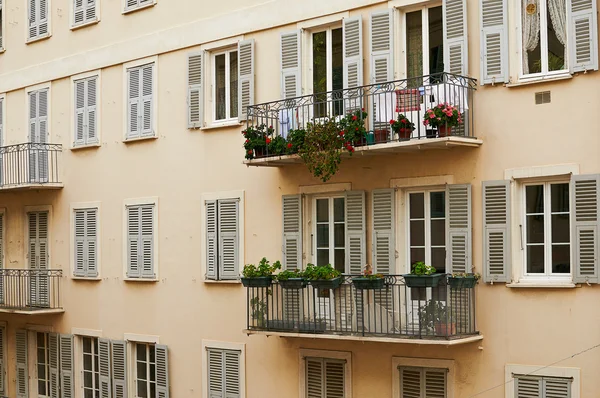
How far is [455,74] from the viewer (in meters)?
16.4

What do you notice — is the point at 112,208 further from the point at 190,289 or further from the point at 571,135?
the point at 571,135

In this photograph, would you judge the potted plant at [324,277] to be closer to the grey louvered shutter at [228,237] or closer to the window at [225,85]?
the grey louvered shutter at [228,237]

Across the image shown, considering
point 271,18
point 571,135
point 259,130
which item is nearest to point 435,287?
point 571,135

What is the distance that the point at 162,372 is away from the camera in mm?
21812

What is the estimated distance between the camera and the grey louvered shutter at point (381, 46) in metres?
17.7

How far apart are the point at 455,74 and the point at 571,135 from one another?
6.79ft

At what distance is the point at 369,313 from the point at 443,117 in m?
3.46

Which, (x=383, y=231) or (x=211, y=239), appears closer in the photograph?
(x=383, y=231)

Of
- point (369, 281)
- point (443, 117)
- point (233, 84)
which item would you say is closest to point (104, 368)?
point (233, 84)

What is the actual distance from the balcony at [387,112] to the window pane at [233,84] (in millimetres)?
1579

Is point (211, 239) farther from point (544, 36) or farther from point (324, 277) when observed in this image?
point (544, 36)

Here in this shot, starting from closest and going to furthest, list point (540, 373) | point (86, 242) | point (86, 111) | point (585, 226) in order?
point (585, 226) → point (540, 373) → point (86, 242) → point (86, 111)

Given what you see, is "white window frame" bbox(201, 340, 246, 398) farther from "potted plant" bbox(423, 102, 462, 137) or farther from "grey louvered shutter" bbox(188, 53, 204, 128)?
"potted plant" bbox(423, 102, 462, 137)

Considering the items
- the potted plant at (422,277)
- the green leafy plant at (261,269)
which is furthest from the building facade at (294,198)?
the green leafy plant at (261,269)
